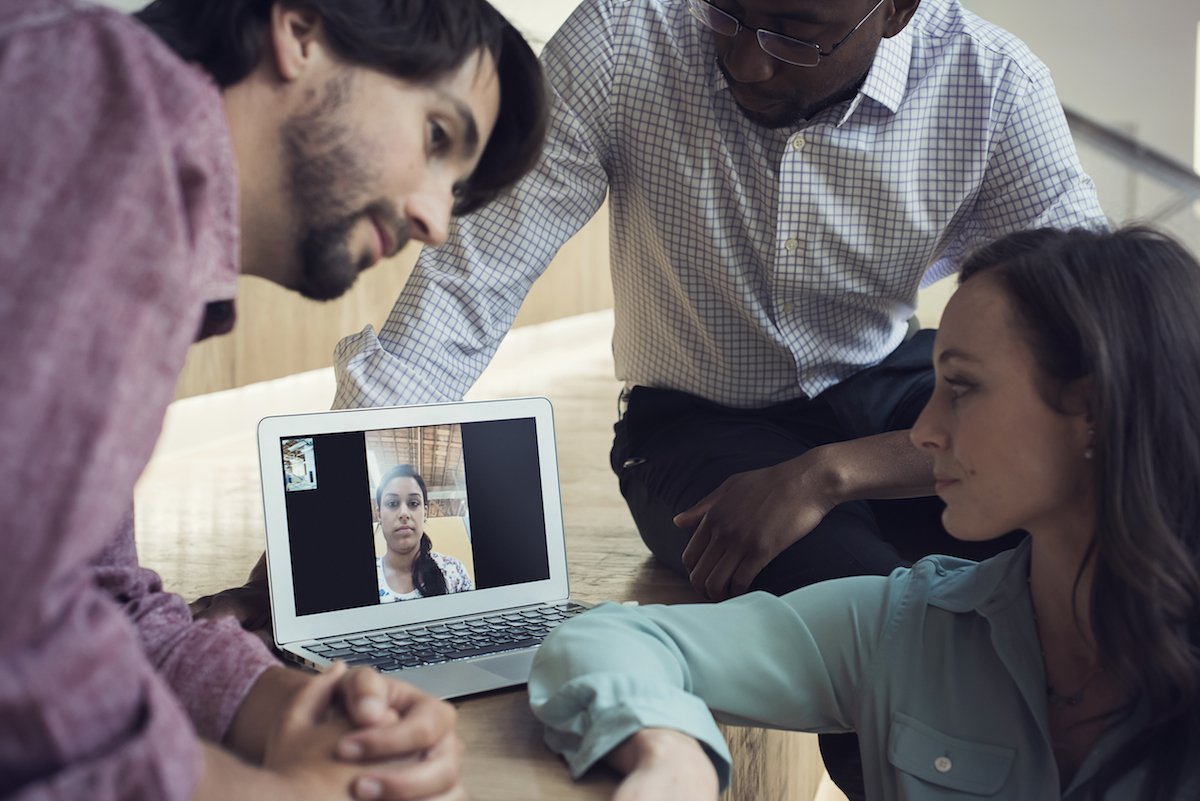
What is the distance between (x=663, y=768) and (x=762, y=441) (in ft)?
3.18

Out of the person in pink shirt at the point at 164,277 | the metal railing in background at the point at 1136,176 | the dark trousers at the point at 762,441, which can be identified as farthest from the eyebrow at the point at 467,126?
the metal railing in background at the point at 1136,176

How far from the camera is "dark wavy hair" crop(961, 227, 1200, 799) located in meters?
1.11

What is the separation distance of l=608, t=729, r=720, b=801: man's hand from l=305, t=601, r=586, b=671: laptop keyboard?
332 millimetres

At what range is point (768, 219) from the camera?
6.26 feet

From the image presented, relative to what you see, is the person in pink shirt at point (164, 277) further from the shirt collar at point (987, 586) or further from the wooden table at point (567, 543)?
the shirt collar at point (987, 586)

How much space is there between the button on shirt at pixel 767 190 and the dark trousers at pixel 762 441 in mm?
39

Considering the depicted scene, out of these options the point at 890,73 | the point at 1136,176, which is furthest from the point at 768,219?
the point at 1136,176

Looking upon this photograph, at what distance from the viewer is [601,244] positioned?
21.9 ft

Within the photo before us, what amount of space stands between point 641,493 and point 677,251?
37 cm

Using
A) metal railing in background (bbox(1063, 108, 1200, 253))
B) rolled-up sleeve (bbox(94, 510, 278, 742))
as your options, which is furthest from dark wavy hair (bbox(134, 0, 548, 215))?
metal railing in background (bbox(1063, 108, 1200, 253))

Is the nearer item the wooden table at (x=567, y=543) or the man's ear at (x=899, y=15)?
the wooden table at (x=567, y=543)

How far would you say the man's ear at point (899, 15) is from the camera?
174cm

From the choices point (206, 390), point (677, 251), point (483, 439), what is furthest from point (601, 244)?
point (483, 439)

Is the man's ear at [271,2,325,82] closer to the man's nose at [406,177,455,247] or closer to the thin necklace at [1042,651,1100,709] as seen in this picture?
the man's nose at [406,177,455,247]
